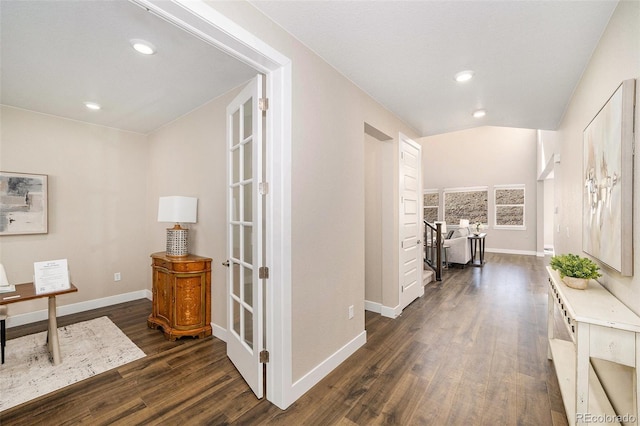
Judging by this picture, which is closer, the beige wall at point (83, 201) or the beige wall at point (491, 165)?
the beige wall at point (83, 201)

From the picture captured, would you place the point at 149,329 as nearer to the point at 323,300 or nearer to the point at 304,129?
the point at 323,300

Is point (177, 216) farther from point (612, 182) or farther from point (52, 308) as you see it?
point (612, 182)

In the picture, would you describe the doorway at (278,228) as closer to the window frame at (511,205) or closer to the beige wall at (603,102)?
the beige wall at (603,102)

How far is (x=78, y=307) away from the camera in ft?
12.4

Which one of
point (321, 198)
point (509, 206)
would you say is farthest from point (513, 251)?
point (321, 198)

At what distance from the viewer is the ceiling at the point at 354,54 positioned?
5.62ft

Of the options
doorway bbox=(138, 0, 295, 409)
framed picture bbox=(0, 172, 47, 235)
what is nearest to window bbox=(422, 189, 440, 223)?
doorway bbox=(138, 0, 295, 409)

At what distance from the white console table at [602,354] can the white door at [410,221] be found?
1.99 m

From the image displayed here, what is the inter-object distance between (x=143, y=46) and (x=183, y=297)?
2367 mm

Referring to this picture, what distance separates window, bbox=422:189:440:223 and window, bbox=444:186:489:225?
320 mm

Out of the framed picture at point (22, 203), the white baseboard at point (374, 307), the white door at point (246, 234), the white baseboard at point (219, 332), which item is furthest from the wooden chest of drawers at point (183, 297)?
the white baseboard at point (374, 307)

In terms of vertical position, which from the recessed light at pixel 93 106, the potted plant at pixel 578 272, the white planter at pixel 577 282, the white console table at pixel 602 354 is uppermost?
the recessed light at pixel 93 106

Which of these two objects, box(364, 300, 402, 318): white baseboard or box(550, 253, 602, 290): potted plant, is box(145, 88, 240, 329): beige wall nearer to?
box(364, 300, 402, 318): white baseboard

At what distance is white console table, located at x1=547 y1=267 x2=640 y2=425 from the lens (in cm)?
126
